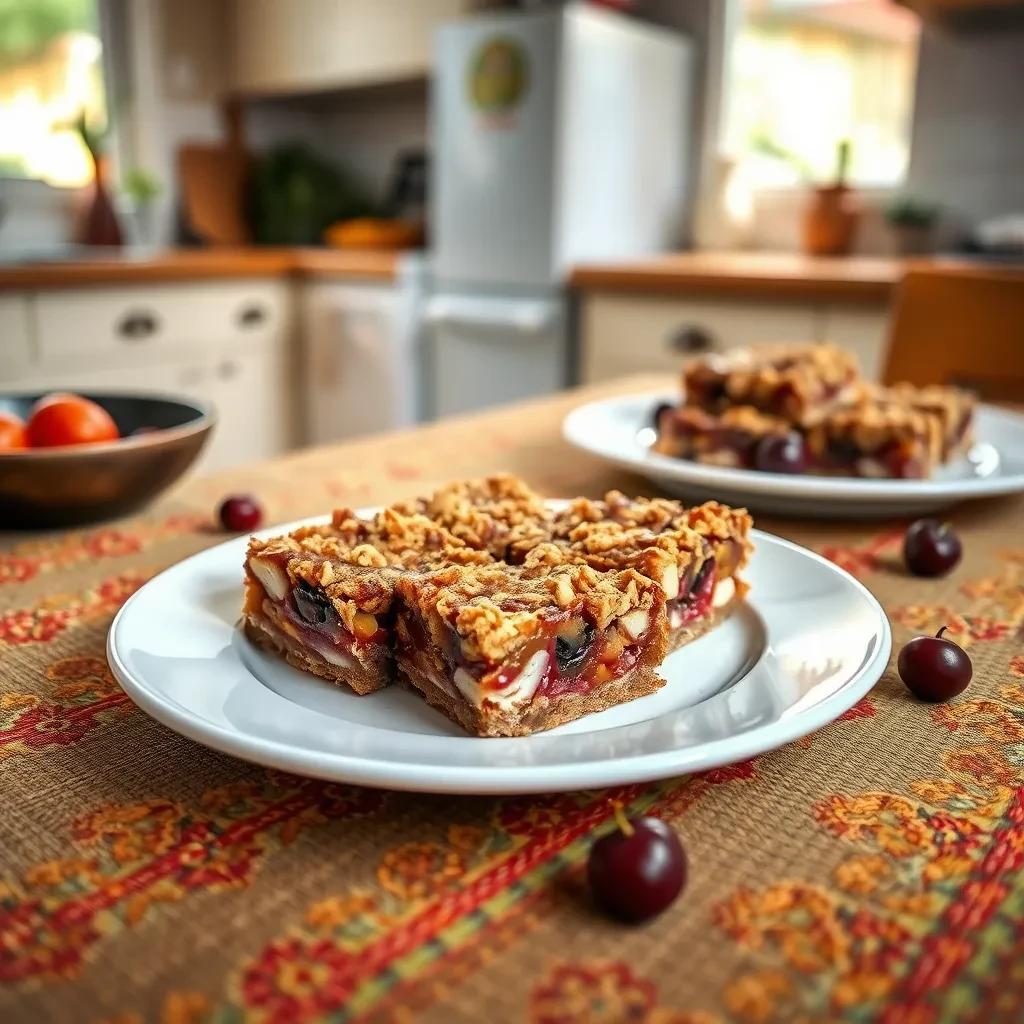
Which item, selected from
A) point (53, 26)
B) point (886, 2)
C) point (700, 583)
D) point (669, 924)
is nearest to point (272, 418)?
point (53, 26)

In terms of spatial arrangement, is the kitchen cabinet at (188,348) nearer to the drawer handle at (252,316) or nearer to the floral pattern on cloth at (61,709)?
the drawer handle at (252,316)

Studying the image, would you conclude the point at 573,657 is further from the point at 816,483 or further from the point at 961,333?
the point at 961,333

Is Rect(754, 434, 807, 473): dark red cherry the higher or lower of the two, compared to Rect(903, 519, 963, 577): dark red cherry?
higher

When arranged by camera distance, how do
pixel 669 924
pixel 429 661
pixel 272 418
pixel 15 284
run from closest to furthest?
1. pixel 669 924
2. pixel 429 661
3. pixel 15 284
4. pixel 272 418

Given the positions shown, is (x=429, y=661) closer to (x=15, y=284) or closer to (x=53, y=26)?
(x=15, y=284)

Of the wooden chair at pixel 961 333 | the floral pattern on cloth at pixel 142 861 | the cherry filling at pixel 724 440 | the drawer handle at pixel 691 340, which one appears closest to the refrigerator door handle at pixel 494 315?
the drawer handle at pixel 691 340

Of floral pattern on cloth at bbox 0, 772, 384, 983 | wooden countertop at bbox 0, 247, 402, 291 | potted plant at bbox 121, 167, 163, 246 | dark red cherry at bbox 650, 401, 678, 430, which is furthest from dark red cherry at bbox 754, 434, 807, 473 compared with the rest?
potted plant at bbox 121, 167, 163, 246

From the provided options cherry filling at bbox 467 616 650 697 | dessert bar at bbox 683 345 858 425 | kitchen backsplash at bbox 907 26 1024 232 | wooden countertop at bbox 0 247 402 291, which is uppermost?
kitchen backsplash at bbox 907 26 1024 232

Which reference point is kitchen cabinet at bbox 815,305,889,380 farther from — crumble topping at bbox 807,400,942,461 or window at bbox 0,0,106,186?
window at bbox 0,0,106,186
